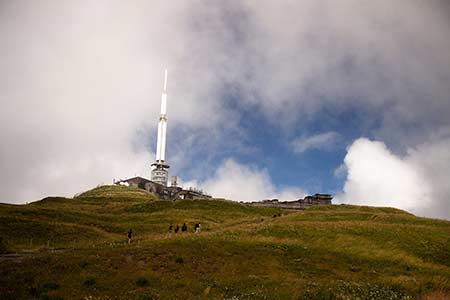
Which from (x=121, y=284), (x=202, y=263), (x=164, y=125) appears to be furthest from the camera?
(x=164, y=125)

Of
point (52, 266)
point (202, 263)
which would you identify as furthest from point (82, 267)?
point (202, 263)

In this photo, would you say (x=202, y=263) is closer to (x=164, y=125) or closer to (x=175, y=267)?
(x=175, y=267)

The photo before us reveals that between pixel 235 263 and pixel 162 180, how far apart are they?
14303 centimetres

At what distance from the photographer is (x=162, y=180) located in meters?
176

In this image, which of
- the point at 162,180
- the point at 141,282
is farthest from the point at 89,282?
the point at 162,180

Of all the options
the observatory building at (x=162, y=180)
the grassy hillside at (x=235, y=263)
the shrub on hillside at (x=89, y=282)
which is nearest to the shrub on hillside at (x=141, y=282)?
the grassy hillside at (x=235, y=263)

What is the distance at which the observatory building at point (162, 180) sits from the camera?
525 ft

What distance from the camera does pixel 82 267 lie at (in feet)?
106

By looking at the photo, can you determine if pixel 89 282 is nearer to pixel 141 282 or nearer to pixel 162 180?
pixel 141 282

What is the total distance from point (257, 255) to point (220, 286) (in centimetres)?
995

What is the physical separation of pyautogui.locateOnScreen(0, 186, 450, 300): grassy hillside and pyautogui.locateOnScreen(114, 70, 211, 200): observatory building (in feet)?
304

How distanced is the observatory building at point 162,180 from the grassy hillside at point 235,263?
304ft

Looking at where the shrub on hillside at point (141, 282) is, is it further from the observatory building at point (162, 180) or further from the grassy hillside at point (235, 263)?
the observatory building at point (162, 180)

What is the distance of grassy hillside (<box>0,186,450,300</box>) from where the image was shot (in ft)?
91.8
